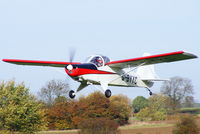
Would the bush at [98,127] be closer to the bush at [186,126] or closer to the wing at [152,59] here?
the bush at [186,126]

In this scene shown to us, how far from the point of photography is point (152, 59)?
23.3 metres

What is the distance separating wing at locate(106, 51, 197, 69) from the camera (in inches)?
864

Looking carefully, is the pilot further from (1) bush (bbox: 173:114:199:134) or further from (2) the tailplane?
(1) bush (bbox: 173:114:199:134)

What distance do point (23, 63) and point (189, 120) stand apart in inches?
992

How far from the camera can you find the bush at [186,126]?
45719mm

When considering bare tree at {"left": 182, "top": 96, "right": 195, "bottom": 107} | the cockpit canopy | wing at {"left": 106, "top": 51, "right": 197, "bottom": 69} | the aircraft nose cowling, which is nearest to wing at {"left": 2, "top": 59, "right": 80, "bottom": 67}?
the cockpit canopy

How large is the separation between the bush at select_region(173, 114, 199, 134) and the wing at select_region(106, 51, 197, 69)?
77.3 feet

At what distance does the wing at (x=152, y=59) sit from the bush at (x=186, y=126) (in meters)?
23.6

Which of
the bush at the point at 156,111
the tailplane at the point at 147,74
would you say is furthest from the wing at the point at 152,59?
the bush at the point at 156,111

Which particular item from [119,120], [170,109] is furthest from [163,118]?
[119,120]

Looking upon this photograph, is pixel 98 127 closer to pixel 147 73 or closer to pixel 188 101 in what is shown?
pixel 147 73

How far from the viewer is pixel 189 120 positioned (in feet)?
154

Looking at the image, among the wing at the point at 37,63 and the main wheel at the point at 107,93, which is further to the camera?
the wing at the point at 37,63

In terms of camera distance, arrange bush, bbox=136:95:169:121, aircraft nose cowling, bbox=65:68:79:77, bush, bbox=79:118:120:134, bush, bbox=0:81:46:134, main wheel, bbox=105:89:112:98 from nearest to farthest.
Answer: aircraft nose cowling, bbox=65:68:79:77, main wheel, bbox=105:89:112:98, bush, bbox=79:118:120:134, bush, bbox=0:81:46:134, bush, bbox=136:95:169:121
